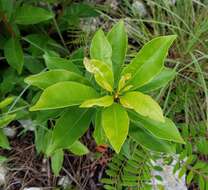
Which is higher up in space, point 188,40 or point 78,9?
point 78,9

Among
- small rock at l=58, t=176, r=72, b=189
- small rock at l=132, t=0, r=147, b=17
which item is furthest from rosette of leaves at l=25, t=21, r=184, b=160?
small rock at l=132, t=0, r=147, b=17

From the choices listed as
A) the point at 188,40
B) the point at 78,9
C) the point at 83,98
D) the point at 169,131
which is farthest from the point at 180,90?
the point at 83,98

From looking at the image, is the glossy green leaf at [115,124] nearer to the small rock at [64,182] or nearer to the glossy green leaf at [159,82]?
the glossy green leaf at [159,82]

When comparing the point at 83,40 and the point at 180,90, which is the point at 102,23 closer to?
the point at 83,40

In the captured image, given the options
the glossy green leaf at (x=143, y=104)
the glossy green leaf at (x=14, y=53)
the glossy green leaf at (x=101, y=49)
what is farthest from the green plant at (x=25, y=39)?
the glossy green leaf at (x=143, y=104)

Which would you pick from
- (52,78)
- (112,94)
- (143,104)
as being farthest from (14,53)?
(143,104)

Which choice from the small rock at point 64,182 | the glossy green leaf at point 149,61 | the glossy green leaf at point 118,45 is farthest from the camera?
the small rock at point 64,182
